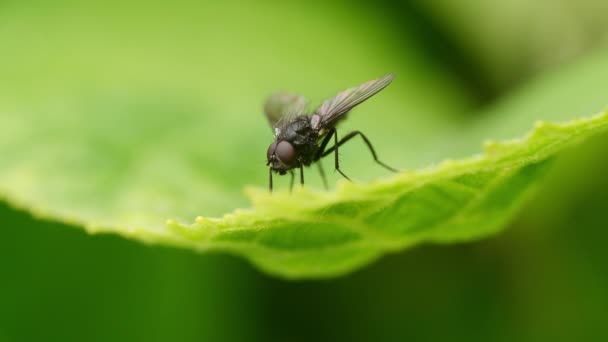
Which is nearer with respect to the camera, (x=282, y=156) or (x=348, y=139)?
(x=282, y=156)

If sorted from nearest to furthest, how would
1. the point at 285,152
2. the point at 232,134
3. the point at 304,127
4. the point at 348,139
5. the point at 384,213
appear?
the point at 384,213, the point at 285,152, the point at 304,127, the point at 348,139, the point at 232,134

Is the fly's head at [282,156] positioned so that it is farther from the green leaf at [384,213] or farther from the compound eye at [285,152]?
the green leaf at [384,213]

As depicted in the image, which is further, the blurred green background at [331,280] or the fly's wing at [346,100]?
the blurred green background at [331,280]

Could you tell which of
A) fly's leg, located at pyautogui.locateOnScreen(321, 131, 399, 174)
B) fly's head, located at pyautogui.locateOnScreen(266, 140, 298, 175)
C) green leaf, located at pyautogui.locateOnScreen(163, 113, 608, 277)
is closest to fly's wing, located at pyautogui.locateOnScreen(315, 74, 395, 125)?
fly's leg, located at pyautogui.locateOnScreen(321, 131, 399, 174)

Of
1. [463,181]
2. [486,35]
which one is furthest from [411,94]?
[463,181]

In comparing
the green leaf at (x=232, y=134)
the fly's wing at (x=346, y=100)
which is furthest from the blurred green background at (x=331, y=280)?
the fly's wing at (x=346, y=100)

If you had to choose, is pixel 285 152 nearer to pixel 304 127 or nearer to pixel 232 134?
pixel 304 127

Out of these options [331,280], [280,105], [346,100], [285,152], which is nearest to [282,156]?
[285,152]
